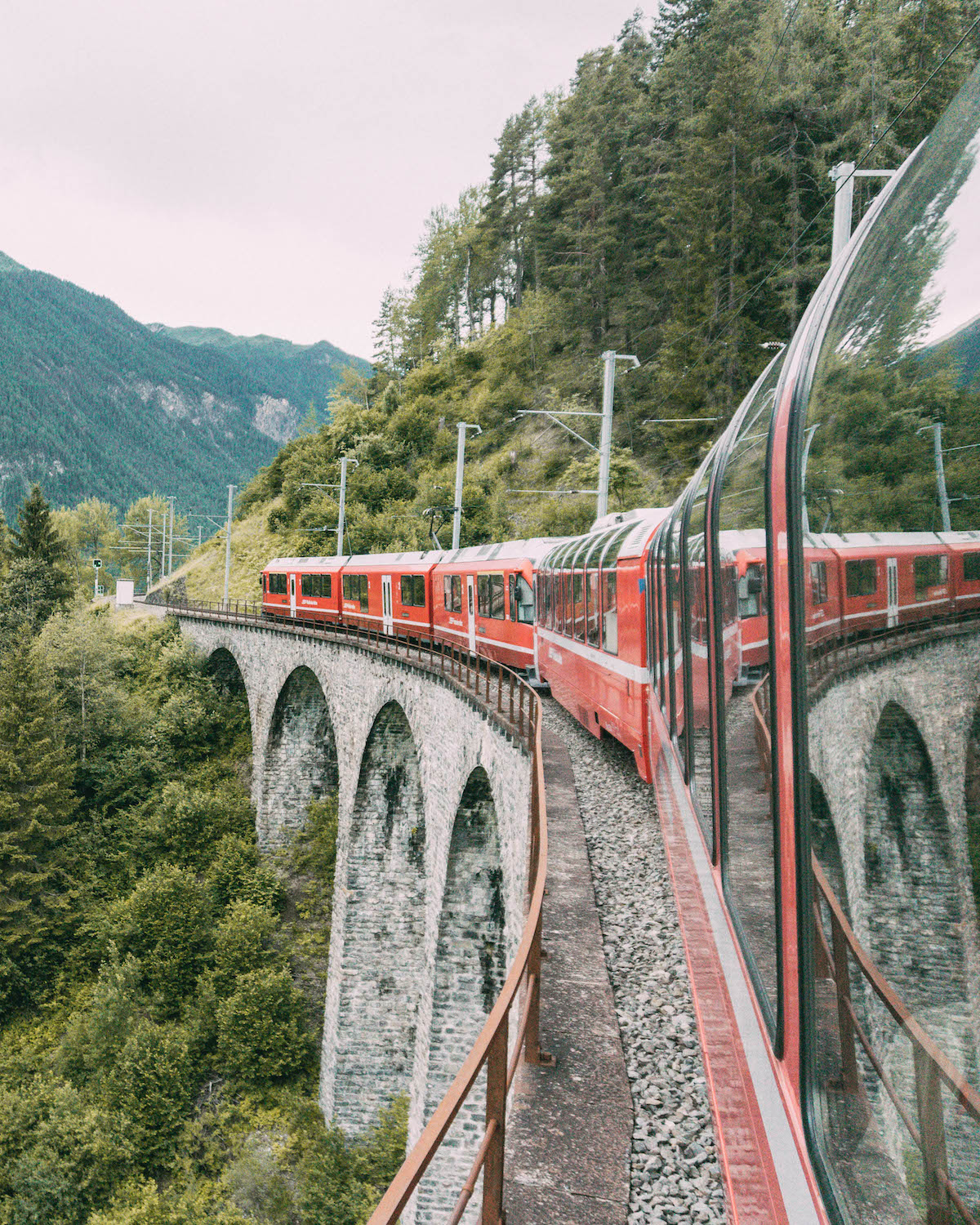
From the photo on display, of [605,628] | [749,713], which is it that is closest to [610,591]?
[605,628]

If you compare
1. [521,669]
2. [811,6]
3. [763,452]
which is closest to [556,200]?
[811,6]

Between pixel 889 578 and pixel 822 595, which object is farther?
pixel 822 595

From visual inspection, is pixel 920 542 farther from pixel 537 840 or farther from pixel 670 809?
pixel 670 809

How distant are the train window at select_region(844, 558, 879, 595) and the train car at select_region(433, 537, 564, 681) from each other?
12.1 metres

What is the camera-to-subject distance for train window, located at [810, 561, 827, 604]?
236 centimetres

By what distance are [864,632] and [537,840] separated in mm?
3190

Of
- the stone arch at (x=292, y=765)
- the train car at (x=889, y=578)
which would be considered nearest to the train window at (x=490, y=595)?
the stone arch at (x=292, y=765)

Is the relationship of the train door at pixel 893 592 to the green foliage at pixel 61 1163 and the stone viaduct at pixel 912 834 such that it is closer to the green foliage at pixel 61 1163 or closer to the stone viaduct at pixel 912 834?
the stone viaduct at pixel 912 834

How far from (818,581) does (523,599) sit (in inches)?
533

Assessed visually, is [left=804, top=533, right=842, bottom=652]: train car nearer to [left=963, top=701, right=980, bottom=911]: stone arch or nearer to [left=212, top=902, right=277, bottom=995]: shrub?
[left=963, top=701, right=980, bottom=911]: stone arch

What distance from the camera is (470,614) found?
62.0ft

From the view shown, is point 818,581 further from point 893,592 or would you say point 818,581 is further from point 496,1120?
point 496,1120

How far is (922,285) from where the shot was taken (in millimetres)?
1810

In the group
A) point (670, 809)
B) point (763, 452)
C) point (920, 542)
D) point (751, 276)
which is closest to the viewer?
point (920, 542)
